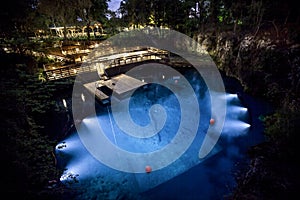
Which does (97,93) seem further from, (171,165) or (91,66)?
(171,165)

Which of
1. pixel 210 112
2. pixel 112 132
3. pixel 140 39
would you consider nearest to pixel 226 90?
pixel 210 112

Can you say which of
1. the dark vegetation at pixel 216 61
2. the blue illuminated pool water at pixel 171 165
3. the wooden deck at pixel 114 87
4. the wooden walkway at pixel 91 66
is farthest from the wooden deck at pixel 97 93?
the wooden walkway at pixel 91 66

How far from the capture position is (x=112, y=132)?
9094mm

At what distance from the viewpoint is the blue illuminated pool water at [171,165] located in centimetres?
577

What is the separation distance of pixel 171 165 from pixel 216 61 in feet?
49.7

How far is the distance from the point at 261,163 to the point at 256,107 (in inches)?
260

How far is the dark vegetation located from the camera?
359cm

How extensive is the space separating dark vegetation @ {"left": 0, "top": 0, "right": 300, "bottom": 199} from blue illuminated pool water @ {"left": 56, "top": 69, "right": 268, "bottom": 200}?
2.26 ft

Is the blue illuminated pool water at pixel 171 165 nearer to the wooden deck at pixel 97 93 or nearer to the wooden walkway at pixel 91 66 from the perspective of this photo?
A: the wooden deck at pixel 97 93

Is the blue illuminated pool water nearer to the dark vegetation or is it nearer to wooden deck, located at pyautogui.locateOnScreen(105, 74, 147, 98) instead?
the dark vegetation

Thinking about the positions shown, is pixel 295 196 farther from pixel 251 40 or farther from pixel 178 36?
pixel 178 36

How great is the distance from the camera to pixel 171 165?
22.6 feet

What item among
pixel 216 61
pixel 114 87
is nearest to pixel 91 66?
pixel 114 87

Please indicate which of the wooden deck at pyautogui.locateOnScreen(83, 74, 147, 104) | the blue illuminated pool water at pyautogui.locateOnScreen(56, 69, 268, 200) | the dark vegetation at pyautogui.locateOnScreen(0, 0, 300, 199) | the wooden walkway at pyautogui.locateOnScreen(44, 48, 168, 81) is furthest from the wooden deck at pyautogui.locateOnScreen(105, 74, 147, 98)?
the dark vegetation at pyautogui.locateOnScreen(0, 0, 300, 199)
